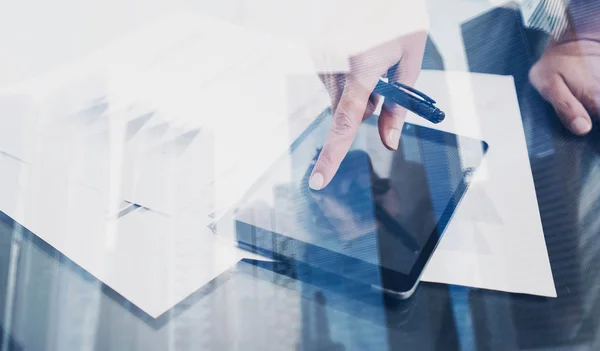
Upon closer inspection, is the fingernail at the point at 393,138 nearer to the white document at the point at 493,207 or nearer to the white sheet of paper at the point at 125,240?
the white document at the point at 493,207

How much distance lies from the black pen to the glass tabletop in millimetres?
157

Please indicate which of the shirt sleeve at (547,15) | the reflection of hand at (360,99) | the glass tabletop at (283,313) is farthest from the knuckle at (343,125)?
the shirt sleeve at (547,15)

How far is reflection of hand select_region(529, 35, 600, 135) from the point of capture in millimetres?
452

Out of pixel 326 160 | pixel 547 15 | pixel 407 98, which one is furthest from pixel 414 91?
pixel 547 15

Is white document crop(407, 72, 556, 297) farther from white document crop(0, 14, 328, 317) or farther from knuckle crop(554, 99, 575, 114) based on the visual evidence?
white document crop(0, 14, 328, 317)

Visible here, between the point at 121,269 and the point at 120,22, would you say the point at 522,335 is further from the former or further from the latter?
the point at 120,22

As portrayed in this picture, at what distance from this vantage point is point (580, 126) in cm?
45

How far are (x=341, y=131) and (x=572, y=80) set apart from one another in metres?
0.25

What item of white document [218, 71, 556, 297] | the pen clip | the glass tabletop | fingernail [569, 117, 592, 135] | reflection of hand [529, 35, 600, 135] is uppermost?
reflection of hand [529, 35, 600, 135]

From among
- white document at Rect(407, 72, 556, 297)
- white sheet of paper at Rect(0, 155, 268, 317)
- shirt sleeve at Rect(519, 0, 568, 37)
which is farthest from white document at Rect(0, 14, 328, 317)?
shirt sleeve at Rect(519, 0, 568, 37)

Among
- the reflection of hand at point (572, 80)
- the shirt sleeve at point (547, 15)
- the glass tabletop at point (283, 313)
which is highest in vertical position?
the shirt sleeve at point (547, 15)

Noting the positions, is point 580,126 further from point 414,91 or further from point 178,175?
point 178,175

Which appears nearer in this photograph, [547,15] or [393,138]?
[393,138]

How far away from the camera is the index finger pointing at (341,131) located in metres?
0.41
